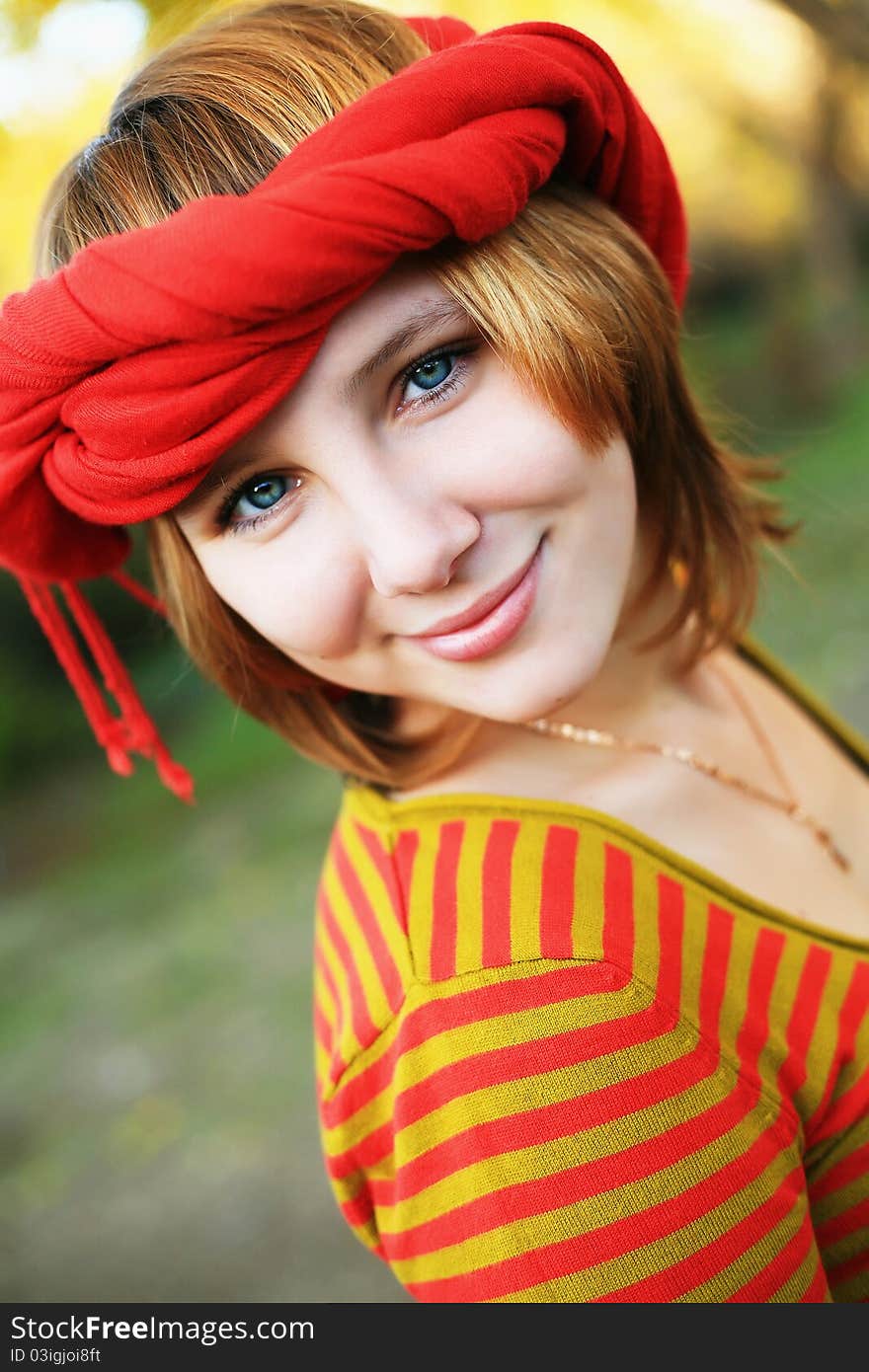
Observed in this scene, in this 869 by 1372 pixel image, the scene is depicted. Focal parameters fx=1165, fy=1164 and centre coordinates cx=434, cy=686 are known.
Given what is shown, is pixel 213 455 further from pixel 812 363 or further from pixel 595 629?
pixel 812 363

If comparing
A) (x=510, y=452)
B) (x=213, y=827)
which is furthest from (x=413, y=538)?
(x=213, y=827)

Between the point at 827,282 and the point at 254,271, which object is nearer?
the point at 254,271

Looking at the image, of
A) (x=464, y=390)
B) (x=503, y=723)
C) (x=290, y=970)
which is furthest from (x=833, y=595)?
(x=464, y=390)

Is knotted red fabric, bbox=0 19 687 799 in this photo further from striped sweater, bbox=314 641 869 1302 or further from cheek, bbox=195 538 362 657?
striped sweater, bbox=314 641 869 1302

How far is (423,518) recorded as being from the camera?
1.10 meters

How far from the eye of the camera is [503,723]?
1.50 m

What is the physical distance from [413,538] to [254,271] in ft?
0.90

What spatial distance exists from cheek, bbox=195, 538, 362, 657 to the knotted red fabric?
11cm

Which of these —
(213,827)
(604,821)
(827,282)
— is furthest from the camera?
(827,282)

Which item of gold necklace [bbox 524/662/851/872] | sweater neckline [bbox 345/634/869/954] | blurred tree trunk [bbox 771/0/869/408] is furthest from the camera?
blurred tree trunk [bbox 771/0/869/408]

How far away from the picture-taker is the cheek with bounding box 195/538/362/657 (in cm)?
117

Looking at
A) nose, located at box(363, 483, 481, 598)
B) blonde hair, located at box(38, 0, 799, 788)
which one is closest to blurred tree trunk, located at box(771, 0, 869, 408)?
blonde hair, located at box(38, 0, 799, 788)

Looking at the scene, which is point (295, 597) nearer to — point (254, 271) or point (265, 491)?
point (265, 491)

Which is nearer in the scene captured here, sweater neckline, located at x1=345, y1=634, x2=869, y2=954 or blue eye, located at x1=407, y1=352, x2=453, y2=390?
blue eye, located at x1=407, y1=352, x2=453, y2=390
